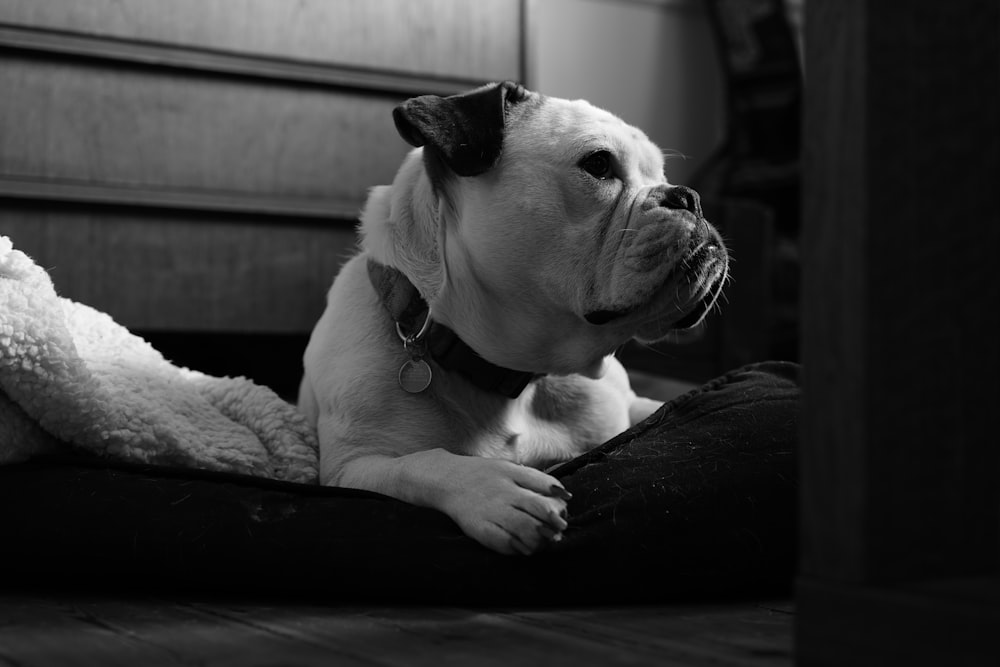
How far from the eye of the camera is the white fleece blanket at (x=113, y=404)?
50.7 inches

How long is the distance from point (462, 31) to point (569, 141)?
1414mm

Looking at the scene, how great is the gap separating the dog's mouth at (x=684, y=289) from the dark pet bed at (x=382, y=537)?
207 millimetres

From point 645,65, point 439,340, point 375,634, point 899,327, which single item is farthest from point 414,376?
point 645,65

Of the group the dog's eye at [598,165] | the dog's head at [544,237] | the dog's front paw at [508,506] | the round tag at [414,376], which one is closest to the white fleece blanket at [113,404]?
the round tag at [414,376]

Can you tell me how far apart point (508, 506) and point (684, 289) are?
0.43m

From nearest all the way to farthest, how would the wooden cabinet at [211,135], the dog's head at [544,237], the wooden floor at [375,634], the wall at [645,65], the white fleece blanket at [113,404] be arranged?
the wooden floor at [375,634] → the white fleece blanket at [113,404] → the dog's head at [544,237] → the wooden cabinet at [211,135] → the wall at [645,65]

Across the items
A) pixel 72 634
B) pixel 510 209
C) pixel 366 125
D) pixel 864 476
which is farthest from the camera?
pixel 366 125

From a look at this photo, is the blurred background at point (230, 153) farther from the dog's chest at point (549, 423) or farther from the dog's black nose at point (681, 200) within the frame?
the dog's black nose at point (681, 200)

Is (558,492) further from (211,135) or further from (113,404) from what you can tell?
(211,135)

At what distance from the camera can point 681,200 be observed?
57.1 inches

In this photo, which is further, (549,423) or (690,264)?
(549,423)

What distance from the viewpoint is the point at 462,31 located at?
277 cm

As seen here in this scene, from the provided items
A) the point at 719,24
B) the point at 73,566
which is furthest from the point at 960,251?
the point at 719,24

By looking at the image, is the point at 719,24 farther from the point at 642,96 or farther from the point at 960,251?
the point at 960,251
